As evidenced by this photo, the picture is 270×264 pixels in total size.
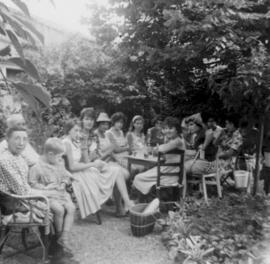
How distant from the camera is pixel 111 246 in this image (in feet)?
12.1

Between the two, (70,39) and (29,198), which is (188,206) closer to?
(29,198)

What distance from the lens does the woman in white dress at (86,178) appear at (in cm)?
416

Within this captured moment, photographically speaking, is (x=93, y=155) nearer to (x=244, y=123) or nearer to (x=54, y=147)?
(x=54, y=147)

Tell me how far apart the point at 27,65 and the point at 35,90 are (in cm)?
7

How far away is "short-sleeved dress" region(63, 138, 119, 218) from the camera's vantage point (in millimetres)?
4148

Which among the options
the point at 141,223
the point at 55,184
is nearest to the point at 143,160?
the point at 141,223

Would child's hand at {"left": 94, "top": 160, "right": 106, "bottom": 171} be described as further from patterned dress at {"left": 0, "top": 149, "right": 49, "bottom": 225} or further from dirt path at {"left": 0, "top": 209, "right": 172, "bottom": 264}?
patterned dress at {"left": 0, "top": 149, "right": 49, "bottom": 225}

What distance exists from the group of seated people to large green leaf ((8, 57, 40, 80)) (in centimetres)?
244

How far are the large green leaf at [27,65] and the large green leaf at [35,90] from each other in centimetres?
5

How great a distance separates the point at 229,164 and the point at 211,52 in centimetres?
281

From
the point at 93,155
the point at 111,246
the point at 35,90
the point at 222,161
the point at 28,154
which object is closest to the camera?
the point at 35,90

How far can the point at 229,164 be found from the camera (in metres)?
6.32

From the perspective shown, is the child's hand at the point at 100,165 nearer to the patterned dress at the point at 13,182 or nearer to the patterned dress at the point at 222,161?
the patterned dress at the point at 222,161

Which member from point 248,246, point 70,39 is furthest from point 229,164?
point 70,39
